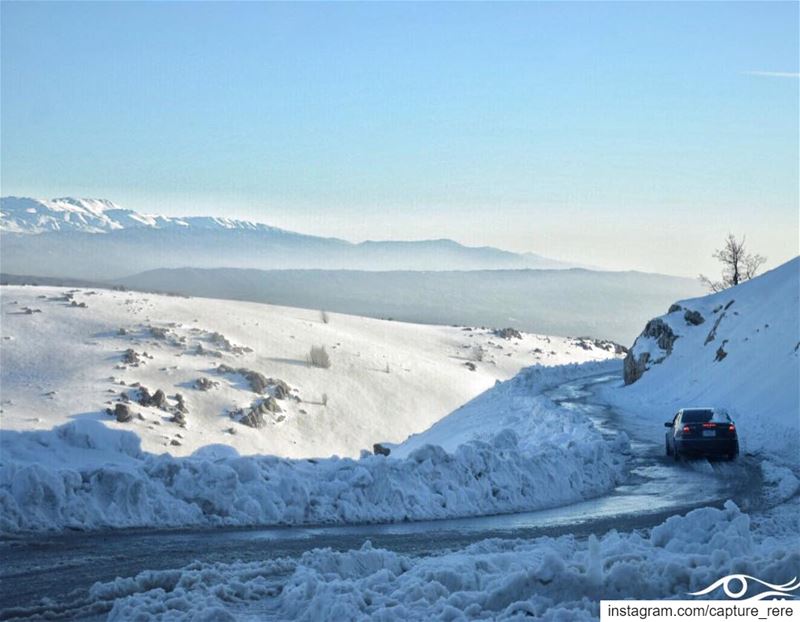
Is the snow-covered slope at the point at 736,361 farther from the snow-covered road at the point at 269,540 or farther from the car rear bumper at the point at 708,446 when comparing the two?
the snow-covered road at the point at 269,540

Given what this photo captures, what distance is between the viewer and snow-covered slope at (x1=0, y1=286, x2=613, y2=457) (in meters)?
44.2

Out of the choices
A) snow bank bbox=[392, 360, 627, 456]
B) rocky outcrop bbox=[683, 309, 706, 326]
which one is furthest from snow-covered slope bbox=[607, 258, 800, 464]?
snow bank bbox=[392, 360, 627, 456]

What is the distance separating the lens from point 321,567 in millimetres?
11008

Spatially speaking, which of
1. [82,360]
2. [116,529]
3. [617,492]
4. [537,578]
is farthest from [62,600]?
[82,360]

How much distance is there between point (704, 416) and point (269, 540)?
51.7ft

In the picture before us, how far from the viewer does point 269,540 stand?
45.8 feet

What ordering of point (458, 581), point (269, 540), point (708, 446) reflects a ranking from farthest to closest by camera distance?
point (708, 446) < point (269, 540) < point (458, 581)

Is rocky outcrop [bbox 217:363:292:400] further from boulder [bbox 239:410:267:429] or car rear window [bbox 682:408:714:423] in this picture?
car rear window [bbox 682:408:714:423]

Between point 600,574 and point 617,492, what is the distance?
11.6 metres

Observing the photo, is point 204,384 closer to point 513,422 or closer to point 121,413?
point 121,413

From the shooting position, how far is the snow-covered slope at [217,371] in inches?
1741

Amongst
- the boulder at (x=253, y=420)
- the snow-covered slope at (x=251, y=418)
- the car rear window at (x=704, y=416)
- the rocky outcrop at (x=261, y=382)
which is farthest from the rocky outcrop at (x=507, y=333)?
the car rear window at (x=704, y=416)

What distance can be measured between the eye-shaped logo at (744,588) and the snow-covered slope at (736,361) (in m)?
17.0

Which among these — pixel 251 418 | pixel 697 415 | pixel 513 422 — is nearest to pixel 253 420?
pixel 251 418
